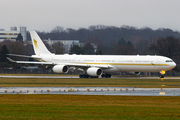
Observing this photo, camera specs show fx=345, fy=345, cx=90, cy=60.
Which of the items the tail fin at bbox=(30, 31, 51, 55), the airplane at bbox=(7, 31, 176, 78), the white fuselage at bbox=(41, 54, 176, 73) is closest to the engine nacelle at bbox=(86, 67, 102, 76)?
the airplane at bbox=(7, 31, 176, 78)

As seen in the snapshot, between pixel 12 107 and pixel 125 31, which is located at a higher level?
pixel 125 31

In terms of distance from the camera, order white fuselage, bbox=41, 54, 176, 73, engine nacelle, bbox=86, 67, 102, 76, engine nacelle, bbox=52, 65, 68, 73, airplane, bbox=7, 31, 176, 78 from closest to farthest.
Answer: white fuselage, bbox=41, 54, 176, 73 < airplane, bbox=7, 31, 176, 78 < engine nacelle, bbox=86, 67, 102, 76 < engine nacelle, bbox=52, 65, 68, 73

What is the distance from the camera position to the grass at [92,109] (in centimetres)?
1881

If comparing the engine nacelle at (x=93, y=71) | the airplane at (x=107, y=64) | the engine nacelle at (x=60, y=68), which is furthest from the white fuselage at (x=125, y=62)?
the engine nacelle at (x=60, y=68)

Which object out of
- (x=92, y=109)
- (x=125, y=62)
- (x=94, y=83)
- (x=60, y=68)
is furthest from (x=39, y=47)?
(x=92, y=109)

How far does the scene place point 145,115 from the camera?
19.2 meters

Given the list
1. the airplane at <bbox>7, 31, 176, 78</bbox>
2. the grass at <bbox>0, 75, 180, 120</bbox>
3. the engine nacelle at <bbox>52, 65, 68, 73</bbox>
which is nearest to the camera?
the grass at <bbox>0, 75, 180, 120</bbox>

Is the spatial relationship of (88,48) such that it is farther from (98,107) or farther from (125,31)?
(98,107)

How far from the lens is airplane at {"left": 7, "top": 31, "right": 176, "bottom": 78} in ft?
194

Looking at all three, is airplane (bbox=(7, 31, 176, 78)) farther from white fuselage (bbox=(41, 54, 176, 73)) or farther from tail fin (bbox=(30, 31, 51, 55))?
tail fin (bbox=(30, 31, 51, 55))

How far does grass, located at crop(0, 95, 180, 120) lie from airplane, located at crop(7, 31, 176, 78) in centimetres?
3400

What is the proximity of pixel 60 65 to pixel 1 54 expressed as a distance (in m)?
48.6

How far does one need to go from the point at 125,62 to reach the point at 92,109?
40119 millimetres

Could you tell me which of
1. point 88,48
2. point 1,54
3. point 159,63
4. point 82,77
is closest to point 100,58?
point 82,77
